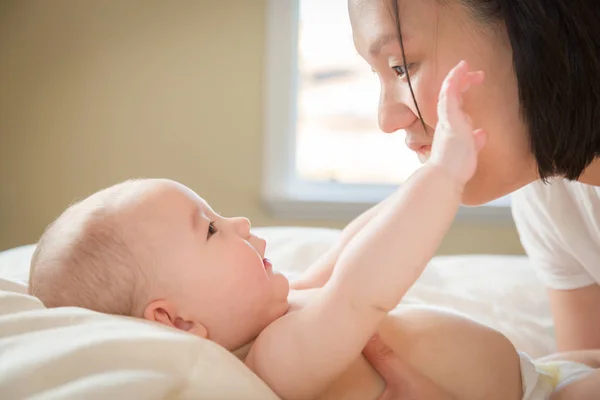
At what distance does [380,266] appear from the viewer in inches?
29.6

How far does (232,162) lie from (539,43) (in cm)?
175

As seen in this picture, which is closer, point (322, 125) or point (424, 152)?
point (424, 152)

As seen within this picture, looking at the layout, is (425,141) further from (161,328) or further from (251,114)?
(251,114)

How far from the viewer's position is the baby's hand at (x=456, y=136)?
2.48 feet

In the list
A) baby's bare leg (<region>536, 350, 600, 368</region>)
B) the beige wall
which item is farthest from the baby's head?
the beige wall

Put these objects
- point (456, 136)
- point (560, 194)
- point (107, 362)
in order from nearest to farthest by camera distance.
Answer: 1. point (107, 362)
2. point (456, 136)
3. point (560, 194)

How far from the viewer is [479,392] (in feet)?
2.98

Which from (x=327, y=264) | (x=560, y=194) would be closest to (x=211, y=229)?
(x=327, y=264)

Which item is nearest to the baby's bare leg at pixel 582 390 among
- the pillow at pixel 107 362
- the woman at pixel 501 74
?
the woman at pixel 501 74

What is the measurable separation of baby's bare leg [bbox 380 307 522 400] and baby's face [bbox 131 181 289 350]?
0.62 ft

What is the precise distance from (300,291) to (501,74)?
45cm

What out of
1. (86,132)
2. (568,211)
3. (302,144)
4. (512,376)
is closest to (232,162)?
(302,144)

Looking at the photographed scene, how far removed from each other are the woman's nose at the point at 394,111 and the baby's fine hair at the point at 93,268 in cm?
43

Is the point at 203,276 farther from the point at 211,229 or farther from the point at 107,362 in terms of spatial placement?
the point at 107,362
